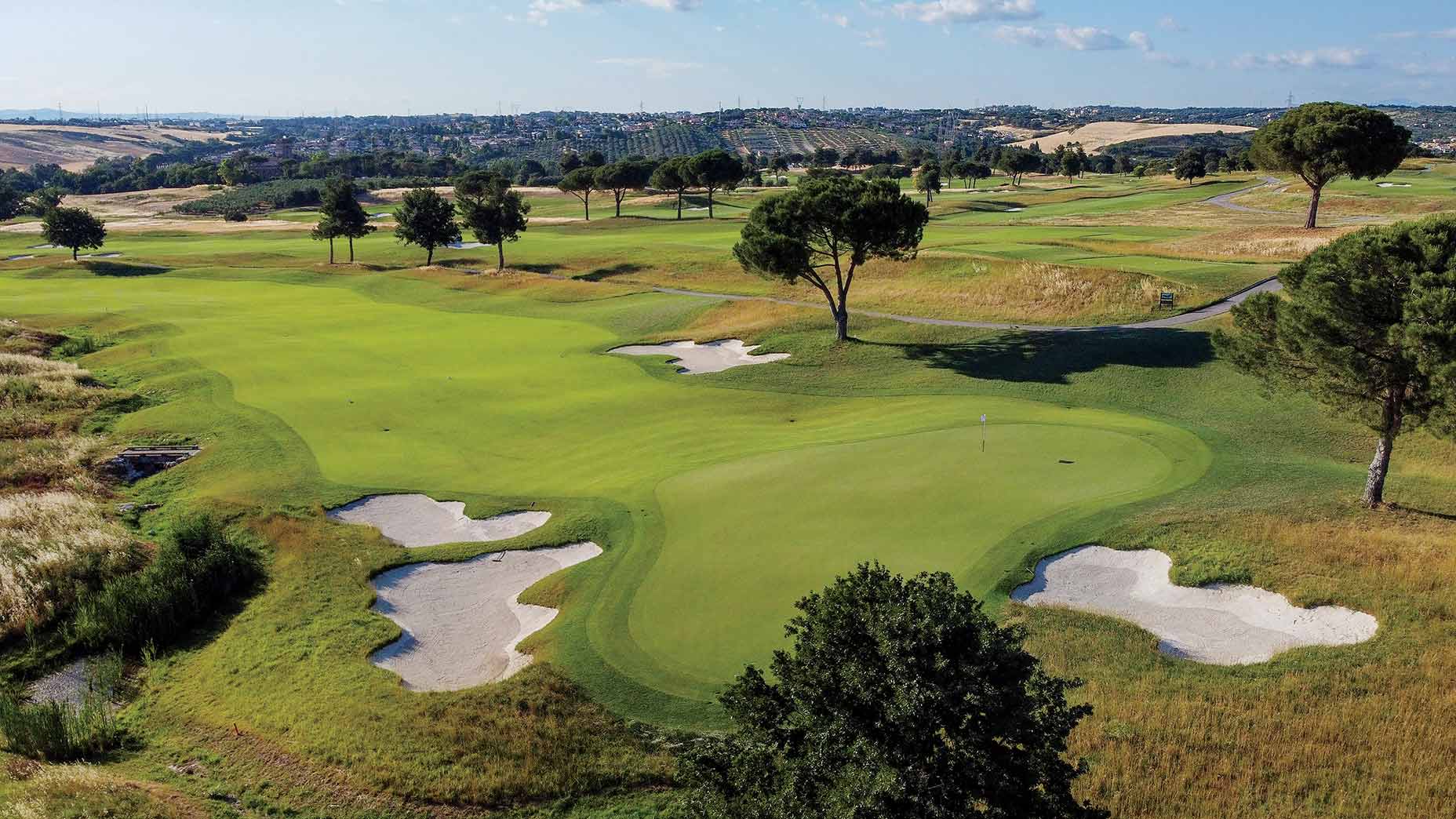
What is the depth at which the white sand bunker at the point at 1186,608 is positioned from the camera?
18.5m

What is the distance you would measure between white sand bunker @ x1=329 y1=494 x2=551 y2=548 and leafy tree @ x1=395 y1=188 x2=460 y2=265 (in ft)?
197

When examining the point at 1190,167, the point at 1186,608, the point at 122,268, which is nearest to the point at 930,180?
the point at 1190,167

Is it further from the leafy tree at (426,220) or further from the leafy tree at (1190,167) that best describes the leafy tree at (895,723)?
the leafy tree at (1190,167)

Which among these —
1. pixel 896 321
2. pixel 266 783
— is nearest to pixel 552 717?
pixel 266 783

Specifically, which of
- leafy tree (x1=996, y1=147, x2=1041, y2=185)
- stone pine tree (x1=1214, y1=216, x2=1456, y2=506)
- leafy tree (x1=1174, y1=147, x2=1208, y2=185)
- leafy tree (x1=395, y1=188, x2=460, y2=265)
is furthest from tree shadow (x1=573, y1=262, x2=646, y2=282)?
leafy tree (x1=996, y1=147, x2=1041, y2=185)

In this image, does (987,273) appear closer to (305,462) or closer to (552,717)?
(305,462)

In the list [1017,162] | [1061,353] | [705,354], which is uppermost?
[1017,162]

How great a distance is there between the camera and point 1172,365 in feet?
132

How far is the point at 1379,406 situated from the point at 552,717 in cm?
2402

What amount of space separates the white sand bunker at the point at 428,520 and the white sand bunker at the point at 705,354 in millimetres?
19348

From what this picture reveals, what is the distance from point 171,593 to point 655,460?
1506cm

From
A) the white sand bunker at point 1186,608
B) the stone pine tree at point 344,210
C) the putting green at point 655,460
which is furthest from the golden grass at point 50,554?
the stone pine tree at point 344,210

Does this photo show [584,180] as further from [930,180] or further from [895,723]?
[895,723]

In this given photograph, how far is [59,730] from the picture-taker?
15.9 metres
